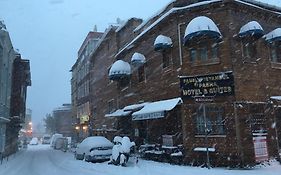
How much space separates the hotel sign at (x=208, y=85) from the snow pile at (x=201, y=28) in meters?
2.18

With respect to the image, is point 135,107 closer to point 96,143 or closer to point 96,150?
point 96,143

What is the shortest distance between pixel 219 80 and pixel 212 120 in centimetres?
215

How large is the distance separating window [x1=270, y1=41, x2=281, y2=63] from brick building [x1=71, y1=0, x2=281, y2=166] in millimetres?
35

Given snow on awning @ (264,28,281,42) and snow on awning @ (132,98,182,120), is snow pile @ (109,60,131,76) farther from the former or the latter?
snow on awning @ (264,28,281,42)

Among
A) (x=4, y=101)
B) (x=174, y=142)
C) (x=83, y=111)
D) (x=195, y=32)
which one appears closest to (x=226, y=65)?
(x=195, y=32)

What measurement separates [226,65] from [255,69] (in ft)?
6.16

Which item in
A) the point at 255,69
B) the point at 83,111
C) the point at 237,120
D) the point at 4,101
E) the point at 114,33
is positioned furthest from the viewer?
the point at 83,111

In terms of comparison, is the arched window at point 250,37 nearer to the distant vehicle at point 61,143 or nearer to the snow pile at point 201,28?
the snow pile at point 201,28

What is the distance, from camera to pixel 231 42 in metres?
18.4

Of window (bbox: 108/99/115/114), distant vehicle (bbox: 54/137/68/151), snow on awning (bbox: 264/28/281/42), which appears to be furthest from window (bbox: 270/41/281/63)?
distant vehicle (bbox: 54/137/68/151)

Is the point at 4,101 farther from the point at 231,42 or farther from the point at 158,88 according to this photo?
the point at 231,42

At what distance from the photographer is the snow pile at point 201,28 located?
17875mm

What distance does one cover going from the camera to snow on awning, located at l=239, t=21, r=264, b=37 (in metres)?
18.0

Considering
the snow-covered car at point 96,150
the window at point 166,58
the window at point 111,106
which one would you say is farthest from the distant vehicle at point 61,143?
the window at point 166,58
